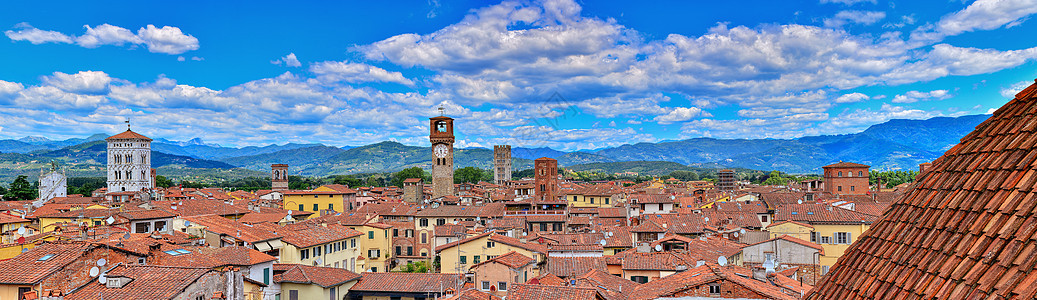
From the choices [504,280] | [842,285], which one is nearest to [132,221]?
[504,280]

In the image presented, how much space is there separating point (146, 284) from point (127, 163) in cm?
11770

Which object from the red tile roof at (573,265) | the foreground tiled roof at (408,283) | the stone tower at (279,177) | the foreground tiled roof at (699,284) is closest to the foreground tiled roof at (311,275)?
the foreground tiled roof at (408,283)

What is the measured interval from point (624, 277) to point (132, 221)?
2861 centimetres

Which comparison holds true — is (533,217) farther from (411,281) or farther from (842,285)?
(842,285)

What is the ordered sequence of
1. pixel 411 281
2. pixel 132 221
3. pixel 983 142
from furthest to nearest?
1. pixel 132 221
2. pixel 411 281
3. pixel 983 142

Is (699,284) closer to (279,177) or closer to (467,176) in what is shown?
(279,177)

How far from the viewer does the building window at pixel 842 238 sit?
38281 millimetres

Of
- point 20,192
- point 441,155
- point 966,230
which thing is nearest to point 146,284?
point 966,230

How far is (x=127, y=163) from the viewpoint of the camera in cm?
Answer: 11894

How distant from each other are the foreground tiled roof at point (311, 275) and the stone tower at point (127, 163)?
333 feet

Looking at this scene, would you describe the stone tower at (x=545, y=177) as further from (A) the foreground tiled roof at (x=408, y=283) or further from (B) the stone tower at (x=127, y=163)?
(B) the stone tower at (x=127, y=163)

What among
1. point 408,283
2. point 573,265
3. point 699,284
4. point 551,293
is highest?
point 699,284

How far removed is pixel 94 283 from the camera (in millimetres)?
18359

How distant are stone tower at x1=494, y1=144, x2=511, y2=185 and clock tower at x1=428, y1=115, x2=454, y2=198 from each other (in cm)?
8700
